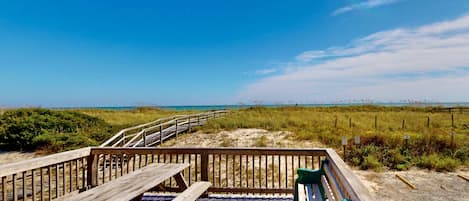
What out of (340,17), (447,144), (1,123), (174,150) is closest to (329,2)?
(340,17)

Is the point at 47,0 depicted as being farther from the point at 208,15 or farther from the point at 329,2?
the point at 329,2

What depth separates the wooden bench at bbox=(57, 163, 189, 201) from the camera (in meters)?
2.39

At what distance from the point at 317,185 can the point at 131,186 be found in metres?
1.85

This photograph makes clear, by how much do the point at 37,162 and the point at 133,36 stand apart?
55.4 feet

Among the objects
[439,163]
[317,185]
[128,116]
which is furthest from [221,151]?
[128,116]

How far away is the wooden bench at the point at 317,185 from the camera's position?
8.29 ft

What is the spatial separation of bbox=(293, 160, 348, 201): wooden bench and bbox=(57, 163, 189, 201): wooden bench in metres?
1.37

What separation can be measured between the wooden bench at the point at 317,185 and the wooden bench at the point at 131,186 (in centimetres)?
137

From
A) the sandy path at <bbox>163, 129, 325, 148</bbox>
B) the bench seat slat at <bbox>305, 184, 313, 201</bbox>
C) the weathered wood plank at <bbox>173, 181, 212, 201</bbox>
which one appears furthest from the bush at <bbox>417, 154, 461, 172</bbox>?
the weathered wood plank at <bbox>173, 181, 212, 201</bbox>

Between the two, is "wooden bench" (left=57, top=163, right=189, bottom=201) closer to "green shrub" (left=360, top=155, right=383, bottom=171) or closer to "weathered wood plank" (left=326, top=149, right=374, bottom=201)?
"weathered wood plank" (left=326, top=149, right=374, bottom=201)

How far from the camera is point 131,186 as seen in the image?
2748mm

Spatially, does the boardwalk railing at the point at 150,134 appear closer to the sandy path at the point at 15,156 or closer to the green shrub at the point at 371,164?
the sandy path at the point at 15,156

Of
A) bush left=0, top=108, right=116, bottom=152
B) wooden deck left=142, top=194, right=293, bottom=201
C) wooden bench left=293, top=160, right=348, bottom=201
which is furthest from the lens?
bush left=0, top=108, right=116, bottom=152

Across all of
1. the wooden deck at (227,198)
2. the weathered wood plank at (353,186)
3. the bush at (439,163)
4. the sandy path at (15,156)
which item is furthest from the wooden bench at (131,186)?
the sandy path at (15,156)
